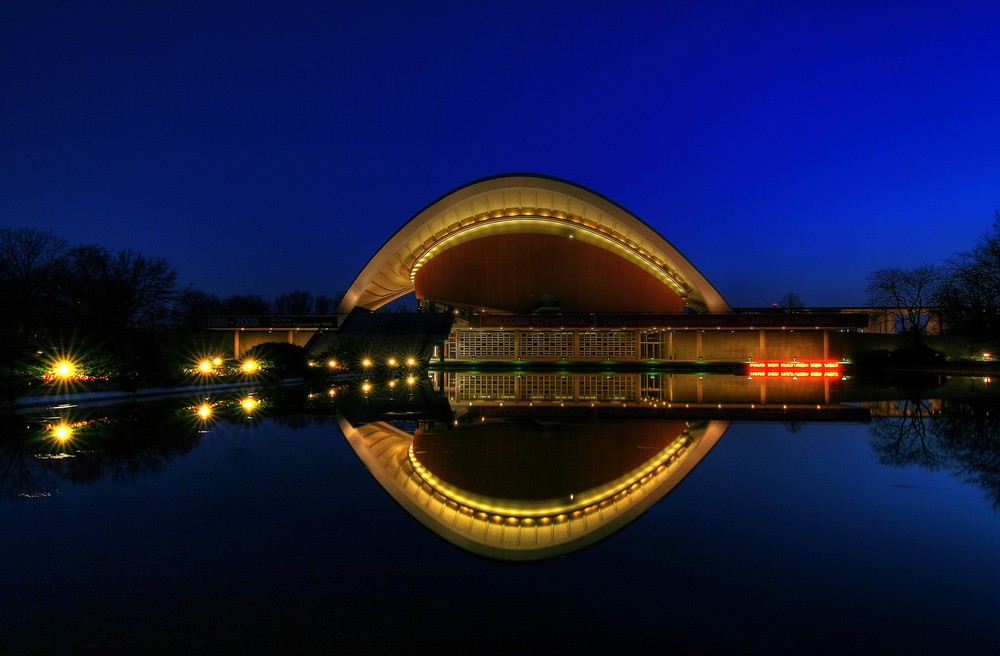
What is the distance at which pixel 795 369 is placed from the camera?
35781 millimetres

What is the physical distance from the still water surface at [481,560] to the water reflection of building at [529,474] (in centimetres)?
8

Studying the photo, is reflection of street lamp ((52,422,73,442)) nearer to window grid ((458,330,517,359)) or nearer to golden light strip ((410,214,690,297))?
window grid ((458,330,517,359))

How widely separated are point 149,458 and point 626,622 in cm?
719

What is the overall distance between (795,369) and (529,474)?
1301 inches

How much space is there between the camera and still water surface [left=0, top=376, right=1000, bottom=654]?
3301 mm

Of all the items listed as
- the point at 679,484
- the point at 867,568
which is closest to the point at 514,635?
the point at 867,568

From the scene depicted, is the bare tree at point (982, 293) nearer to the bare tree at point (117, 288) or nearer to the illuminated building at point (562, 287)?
the illuminated building at point (562, 287)

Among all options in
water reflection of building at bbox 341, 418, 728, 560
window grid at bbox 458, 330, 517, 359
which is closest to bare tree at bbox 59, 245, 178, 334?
window grid at bbox 458, 330, 517, 359

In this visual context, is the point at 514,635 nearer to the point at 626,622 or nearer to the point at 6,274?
the point at 626,622

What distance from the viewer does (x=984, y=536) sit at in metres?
4.99

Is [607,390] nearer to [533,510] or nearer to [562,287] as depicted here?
[533,510]

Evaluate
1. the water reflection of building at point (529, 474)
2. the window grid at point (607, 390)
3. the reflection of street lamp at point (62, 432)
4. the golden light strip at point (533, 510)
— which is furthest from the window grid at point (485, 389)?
the golden light strip at point (533, 510)

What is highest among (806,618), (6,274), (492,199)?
(492,199)

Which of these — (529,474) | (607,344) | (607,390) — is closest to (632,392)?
(607,390)
